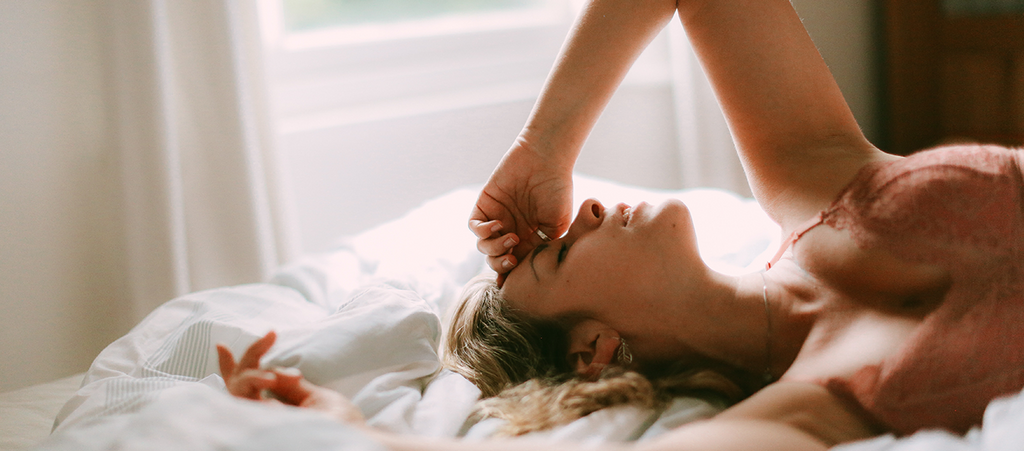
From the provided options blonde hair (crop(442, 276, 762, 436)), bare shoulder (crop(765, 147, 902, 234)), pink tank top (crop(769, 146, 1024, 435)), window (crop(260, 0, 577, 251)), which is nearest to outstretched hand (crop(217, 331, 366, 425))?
blonde hair (crop(442, 276, 762, 436))

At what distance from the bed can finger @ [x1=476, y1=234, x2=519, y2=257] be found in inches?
5.7

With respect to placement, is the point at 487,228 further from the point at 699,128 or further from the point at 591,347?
the point at 699,128

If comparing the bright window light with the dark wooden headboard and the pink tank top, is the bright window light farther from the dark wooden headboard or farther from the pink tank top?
the pink tank top

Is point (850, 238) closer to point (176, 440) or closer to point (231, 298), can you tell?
point (176, 440)

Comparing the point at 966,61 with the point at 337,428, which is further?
the point at 966,61

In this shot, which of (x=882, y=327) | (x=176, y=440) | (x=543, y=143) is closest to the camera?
(x=176, y=440)

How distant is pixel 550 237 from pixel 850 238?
1.57 ft

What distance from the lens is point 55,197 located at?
1.60 metres

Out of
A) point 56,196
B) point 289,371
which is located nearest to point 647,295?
point 289,371

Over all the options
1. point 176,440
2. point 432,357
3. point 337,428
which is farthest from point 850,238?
point 176,440

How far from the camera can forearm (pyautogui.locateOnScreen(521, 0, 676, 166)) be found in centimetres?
118

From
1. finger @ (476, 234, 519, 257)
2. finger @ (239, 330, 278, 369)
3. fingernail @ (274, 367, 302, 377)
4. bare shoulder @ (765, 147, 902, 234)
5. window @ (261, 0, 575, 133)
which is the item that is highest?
window @ (261, 0, 575, 133)

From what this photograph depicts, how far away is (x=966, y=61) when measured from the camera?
8.13 ft

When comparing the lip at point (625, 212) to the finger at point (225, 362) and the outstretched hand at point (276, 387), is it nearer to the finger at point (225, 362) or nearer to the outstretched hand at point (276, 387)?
the outstretched hand at point (276, 387)
